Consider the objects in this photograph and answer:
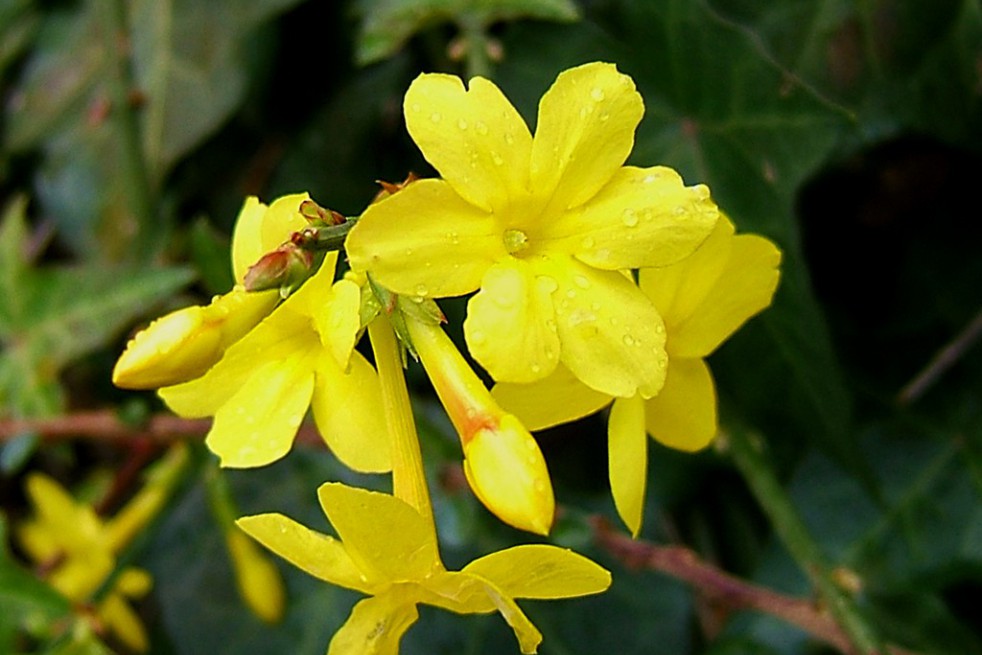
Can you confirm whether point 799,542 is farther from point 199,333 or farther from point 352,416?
point 199,333

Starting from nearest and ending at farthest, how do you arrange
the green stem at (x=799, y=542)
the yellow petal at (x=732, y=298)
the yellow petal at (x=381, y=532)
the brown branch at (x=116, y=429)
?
the yellow petal at (x=381, y=532) < the yellow petal at (x=732, y=298) < the green stem at (x=799, y=542) < the brown branch at (x=116, y=429)

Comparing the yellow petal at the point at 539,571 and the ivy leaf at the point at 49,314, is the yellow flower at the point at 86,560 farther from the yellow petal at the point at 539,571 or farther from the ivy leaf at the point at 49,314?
the yellow petal at the point at 539,571

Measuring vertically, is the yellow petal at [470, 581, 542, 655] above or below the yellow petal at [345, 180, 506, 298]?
below

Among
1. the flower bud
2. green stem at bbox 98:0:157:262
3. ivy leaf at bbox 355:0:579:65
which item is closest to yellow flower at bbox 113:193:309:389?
the flower bud

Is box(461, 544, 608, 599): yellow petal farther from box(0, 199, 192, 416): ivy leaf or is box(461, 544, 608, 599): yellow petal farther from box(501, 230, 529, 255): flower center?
box(0, 199, 192, 416): ivy leaf


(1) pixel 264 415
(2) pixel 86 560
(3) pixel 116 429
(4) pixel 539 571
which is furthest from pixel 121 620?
(4) pixel 539 571

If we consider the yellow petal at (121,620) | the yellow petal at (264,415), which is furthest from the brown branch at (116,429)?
the yellow petal at (264,415)
